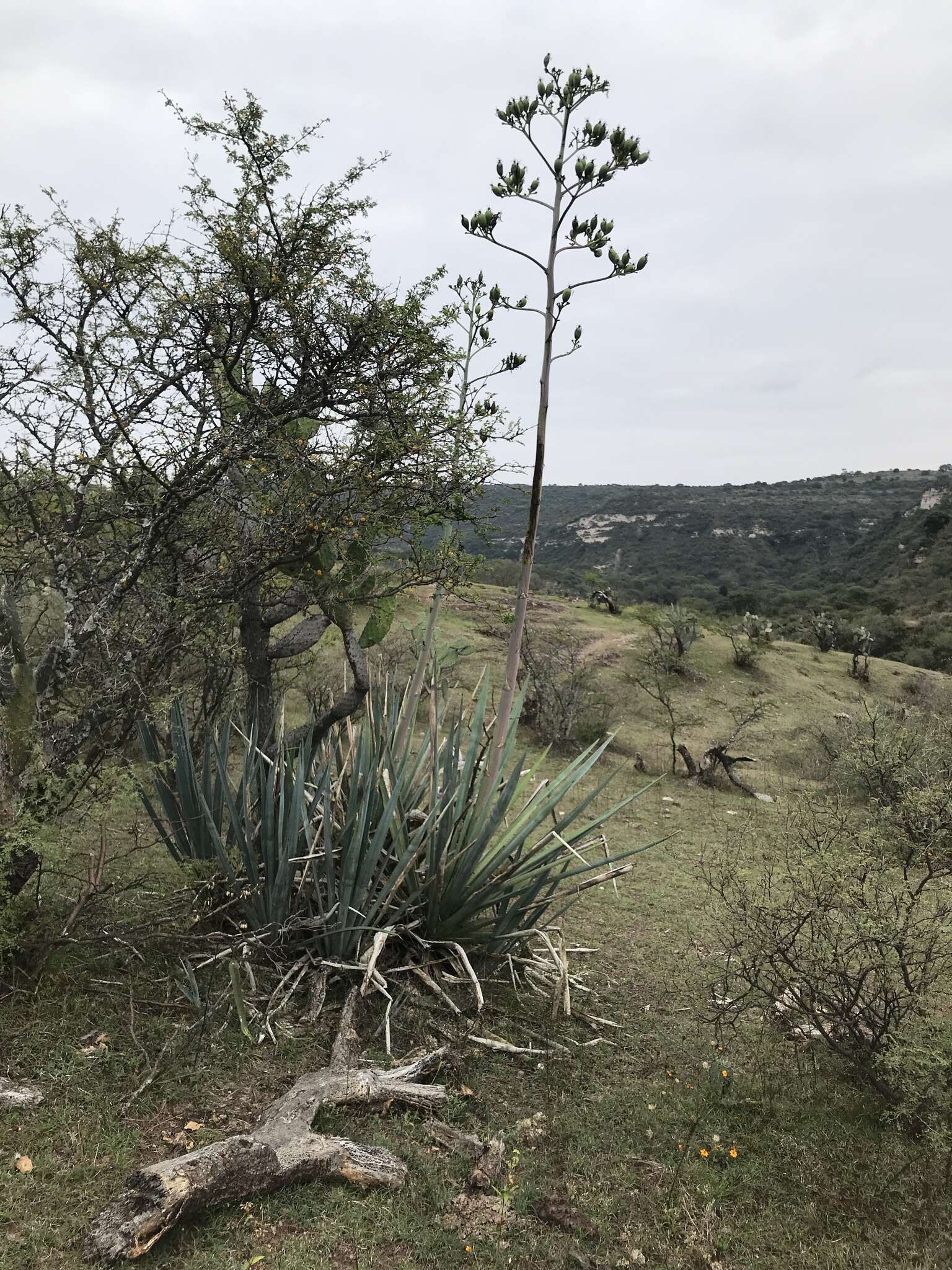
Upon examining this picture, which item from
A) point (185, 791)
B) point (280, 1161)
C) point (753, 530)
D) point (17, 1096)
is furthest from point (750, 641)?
point (753, 530)

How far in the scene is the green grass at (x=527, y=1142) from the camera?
2545 mm

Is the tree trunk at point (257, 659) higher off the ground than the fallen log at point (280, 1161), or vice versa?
the tree trunk at point (257, 659)

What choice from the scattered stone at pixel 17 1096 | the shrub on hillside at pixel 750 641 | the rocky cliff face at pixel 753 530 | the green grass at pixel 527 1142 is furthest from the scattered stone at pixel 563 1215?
the rocky cliff face at pixel 753 530

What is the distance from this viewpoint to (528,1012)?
425 centimetres

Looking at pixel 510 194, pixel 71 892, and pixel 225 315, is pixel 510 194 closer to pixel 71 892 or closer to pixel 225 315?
pixel 225 315

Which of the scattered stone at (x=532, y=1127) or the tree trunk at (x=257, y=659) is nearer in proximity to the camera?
the scattered stone at (x=532, y=1127)

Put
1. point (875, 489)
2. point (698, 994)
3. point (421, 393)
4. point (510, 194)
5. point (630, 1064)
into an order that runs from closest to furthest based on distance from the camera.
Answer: point (510, 194)
point (630, 1064)
point (698, 994)
point (421, 393)
point (875, 489)

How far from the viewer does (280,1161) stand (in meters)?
2.67

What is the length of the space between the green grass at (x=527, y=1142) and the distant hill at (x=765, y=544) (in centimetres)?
2411

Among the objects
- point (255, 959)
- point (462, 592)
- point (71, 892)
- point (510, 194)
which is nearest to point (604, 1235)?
point (255, 959)

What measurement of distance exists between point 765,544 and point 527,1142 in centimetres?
6267

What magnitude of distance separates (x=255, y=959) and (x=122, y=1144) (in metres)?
1.23

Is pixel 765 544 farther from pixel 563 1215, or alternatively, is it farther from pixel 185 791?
pixel 563 1215

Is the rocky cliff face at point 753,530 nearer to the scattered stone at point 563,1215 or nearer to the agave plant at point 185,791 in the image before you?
the agave plant at point 185,791
